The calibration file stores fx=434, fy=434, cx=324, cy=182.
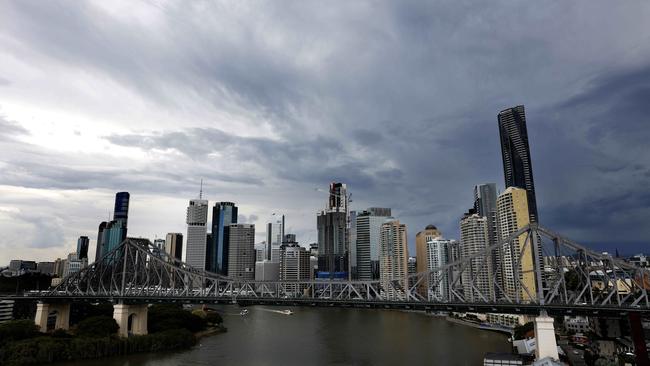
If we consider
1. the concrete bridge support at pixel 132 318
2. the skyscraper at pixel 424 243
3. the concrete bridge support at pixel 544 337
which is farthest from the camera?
the skyscraper at pixel 424 243

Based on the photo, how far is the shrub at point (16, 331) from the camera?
42250 millimetres

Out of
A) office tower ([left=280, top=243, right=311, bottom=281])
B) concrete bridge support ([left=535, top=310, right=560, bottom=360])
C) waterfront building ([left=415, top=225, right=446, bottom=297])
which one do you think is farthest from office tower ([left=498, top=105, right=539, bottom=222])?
concrete bridge support ([left=535, top=310, right=560, bottom=360])

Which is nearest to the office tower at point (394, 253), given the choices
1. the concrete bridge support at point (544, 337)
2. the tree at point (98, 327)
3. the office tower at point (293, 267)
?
the office tower at point (293, 267)

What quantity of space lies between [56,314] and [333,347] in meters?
39.5

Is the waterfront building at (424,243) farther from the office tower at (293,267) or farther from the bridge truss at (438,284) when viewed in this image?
the bridge truss at (438,284)

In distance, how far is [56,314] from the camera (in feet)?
198

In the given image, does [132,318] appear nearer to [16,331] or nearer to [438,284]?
[16,331]

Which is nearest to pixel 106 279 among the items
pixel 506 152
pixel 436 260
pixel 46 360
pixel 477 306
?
pixel 46 360

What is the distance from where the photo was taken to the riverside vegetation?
39062mm

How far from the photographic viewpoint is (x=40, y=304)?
55656mm

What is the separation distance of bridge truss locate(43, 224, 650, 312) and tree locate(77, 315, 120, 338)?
3984 mm

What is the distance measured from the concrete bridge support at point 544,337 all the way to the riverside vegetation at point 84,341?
3650cm

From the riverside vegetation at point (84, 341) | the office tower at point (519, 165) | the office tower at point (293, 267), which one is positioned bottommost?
the riverside vegetation at point (84, 341)

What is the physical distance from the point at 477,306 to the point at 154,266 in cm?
4532
